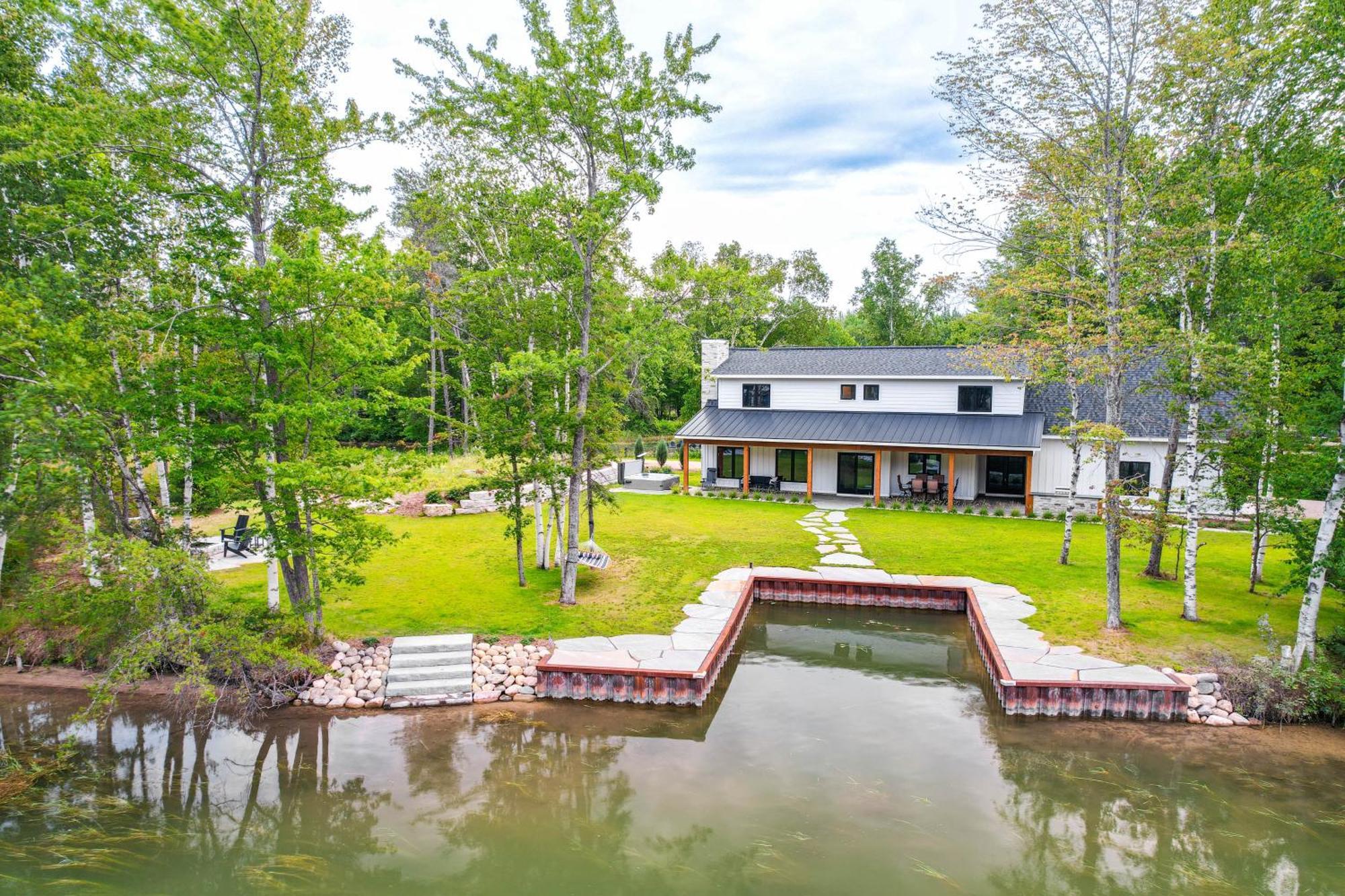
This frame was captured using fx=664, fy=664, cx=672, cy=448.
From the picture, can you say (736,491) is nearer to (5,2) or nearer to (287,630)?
(287,630)

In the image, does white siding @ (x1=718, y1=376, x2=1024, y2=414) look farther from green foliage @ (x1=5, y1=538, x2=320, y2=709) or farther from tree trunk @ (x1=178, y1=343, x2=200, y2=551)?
green foliage @ (x1=5, y1=538, x2=320, y2=709)

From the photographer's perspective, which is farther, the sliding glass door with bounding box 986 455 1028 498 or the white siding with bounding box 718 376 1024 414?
the white siding with bounding box 718 376 1024 414

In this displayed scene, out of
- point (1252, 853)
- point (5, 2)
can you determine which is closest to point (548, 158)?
point (5, 2)

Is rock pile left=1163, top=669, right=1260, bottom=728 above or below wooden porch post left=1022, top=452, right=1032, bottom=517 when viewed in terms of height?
below

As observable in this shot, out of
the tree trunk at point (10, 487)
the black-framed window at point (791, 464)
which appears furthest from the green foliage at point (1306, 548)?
the tree trunk at point (10, 487)

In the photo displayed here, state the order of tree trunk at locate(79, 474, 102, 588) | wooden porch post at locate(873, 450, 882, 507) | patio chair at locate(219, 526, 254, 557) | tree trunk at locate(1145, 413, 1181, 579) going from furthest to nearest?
wooden porch post at locate(873, 450, 882, 507), patio chair at locate(219, 526, 254, 557), tree trunk at locate(1145, 413, 1181, 579), tree trunk at locate(79, 474, 102, 588)

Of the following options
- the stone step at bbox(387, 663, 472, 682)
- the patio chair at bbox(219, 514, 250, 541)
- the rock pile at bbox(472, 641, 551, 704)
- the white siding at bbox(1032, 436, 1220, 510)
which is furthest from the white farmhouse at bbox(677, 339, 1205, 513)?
the stone step at bbox(387, 663, 472, 682)
